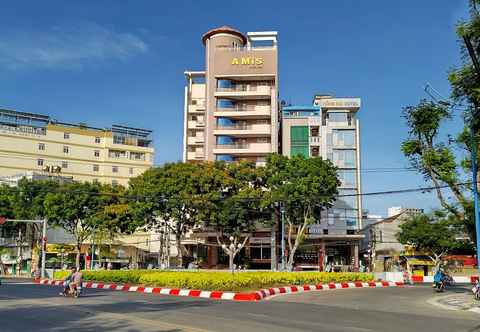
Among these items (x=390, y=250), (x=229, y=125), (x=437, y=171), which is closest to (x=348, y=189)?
(x=390, y=250)

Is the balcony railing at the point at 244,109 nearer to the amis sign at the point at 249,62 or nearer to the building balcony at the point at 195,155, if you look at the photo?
the amis sign at the point at 249,62

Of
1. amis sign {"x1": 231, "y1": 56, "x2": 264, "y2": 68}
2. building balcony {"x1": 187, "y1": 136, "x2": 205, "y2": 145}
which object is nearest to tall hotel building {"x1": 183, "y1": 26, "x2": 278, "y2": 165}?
amis sign {"x1": 231, "y1": 56, "x2": 264, "y2": 68}

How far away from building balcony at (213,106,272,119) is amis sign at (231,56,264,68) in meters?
5.16

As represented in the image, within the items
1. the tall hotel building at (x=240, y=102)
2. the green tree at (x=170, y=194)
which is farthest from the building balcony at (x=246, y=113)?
the green tree at (x=170, y=194)

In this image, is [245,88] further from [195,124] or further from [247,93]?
[195,124]

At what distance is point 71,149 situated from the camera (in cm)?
8819

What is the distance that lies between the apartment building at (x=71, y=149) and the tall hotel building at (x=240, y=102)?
26817mm

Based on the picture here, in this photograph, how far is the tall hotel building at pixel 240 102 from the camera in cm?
6209

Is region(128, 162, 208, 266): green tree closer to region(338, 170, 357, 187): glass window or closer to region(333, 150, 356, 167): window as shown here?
region(338, 170, 357, 187): glass window

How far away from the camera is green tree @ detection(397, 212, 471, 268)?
51625mm

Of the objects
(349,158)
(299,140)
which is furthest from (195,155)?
(349,158)

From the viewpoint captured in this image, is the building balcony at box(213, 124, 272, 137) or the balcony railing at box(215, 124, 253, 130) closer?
the building balcony at box(213, 124, 272, 137)

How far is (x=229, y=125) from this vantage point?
6281cm

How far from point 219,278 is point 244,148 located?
126 feet
